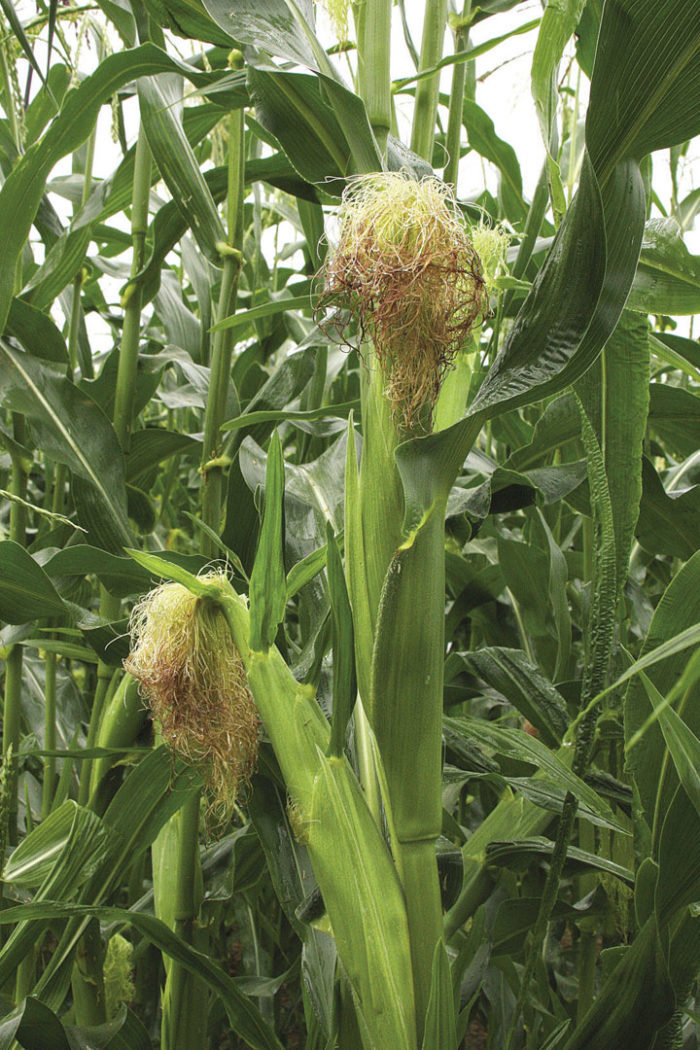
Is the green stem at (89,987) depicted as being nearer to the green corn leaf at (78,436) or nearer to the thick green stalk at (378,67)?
the green corn leaf at (78,436)

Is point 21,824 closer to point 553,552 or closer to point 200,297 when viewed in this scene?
point 200,297

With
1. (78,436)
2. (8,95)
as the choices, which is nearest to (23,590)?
(78,436)

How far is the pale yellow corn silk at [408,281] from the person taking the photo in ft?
1.50

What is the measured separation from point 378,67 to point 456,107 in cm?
12

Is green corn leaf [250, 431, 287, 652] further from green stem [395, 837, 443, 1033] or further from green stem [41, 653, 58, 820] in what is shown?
green stem [41, 653, 58, 820]

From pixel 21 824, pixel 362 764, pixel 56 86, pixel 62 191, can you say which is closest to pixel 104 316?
pixel 62 191

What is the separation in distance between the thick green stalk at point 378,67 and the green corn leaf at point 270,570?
0.22 metres

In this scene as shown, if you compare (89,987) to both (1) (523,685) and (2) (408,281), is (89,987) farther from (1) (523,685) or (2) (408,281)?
(2) (408,281)

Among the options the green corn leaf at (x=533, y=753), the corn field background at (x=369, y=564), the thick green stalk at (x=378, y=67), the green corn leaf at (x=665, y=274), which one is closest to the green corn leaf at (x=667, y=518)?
the corn field background at (x=369, y=564)

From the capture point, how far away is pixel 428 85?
1.89 ft

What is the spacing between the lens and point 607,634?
0.49 m

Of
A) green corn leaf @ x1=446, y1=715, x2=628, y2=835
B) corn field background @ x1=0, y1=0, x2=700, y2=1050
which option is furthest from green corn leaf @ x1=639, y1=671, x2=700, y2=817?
green corn leaf @ x1=446, y1=715, x2=628, y2=835

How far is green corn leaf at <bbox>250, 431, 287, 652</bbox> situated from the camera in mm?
490

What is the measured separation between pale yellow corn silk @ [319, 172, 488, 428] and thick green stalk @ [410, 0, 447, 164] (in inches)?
4.5
